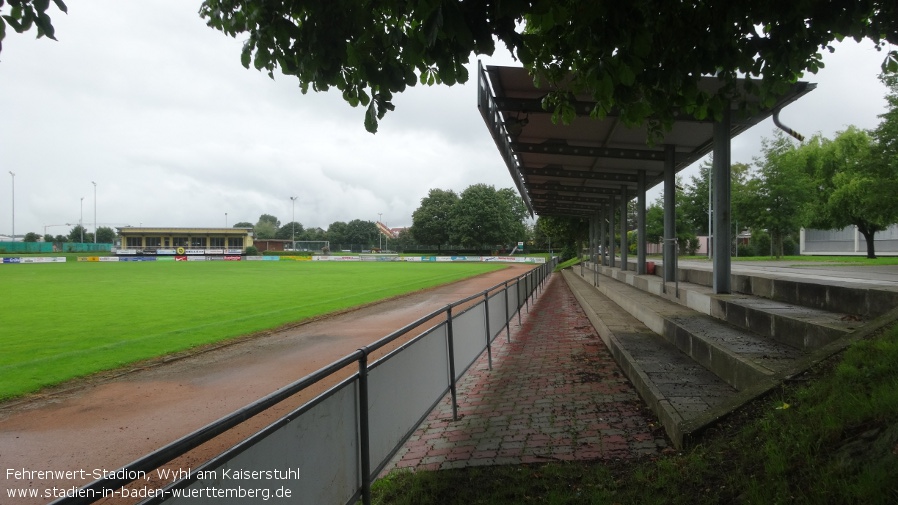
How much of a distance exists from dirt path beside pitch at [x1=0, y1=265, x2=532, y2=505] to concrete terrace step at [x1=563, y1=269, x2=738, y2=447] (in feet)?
13.0

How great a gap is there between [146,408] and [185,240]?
104833 millimetres

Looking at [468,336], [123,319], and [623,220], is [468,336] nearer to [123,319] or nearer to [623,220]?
[123,319]

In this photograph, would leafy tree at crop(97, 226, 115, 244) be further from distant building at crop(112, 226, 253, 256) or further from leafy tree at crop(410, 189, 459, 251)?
leafy tree at crop(410, 189, 459, 251)

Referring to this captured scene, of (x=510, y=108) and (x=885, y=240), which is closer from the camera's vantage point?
(x=510, y=108)

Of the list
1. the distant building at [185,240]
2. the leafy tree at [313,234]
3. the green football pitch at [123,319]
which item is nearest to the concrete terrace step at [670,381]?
the green football pitch at [123,319]

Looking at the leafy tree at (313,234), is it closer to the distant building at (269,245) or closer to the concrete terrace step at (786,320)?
the distant building at (269,245)

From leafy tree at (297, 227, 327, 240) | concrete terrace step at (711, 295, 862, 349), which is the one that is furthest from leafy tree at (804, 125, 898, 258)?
leafy tree at (297, 227, 327, 240)

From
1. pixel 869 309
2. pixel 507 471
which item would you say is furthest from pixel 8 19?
pixel 869 309

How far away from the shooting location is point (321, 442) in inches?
107

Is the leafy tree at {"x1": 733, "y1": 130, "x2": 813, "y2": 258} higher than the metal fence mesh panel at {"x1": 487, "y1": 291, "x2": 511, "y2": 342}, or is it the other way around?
the leafy tree at {"x1": 733, "y1": 130, "x2": 813, "y2": 258}

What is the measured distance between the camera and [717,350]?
5246 millimetres

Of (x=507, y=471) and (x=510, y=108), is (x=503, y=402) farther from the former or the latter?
(x=510, y=108)

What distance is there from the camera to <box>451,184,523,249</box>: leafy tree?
10012 cm

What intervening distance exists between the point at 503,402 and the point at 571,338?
4.43 metres
